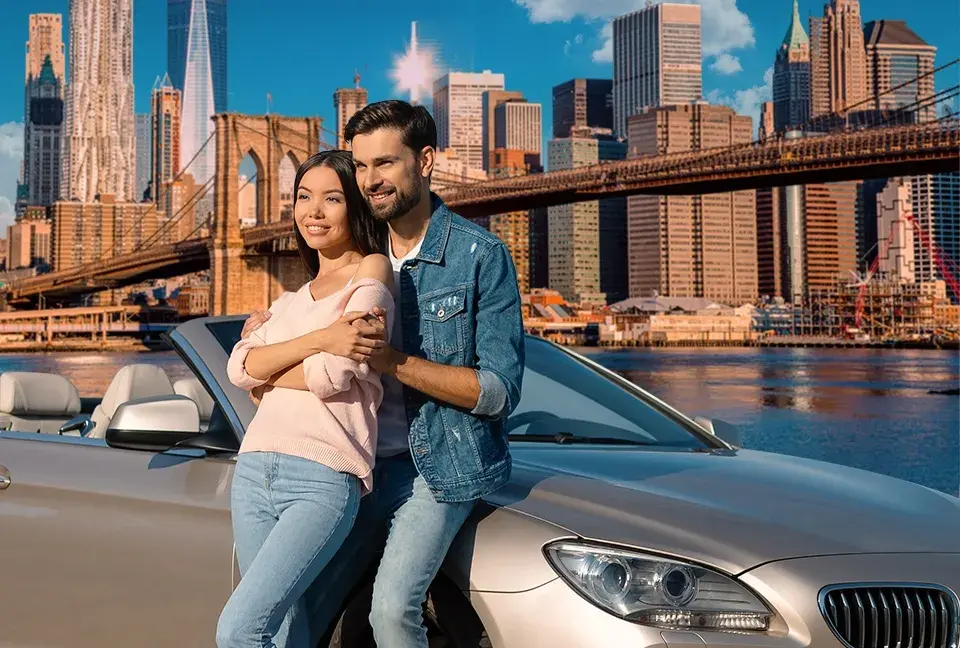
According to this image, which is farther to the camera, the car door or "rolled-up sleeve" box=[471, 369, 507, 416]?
the car door

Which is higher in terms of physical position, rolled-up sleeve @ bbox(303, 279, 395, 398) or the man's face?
the man's face

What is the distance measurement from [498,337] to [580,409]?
34.0 inches

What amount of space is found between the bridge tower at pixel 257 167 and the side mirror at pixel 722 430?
45190mm

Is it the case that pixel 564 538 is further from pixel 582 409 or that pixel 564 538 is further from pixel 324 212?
pixel 582 409

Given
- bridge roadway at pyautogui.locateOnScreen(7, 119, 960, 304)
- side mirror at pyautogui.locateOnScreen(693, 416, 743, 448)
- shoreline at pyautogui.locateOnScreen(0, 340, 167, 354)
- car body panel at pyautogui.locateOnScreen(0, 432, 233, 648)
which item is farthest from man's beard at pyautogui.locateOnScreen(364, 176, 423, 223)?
shoreline at pyautogui.locateOnScreen(0, 340, 167, 354)

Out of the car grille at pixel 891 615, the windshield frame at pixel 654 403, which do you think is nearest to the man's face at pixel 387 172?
the windshield frame at pixel 654 403

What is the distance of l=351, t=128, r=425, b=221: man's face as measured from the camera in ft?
6.81

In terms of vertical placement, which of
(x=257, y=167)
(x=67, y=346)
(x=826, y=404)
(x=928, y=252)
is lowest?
(x=826, y=404)

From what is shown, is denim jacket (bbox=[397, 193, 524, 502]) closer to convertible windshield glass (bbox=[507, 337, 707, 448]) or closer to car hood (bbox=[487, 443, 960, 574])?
Answer: car hood (bbox=[487, 443, 960, 574])

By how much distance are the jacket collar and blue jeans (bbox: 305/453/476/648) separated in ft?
1.15

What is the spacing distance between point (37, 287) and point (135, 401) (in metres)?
63.6

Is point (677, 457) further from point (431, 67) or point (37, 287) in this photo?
point (431, 67)

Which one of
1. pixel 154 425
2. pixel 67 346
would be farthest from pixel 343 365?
pixel 67 346

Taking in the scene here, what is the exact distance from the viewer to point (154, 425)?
243 centimetres
